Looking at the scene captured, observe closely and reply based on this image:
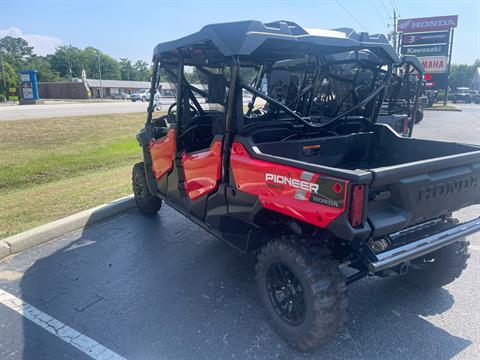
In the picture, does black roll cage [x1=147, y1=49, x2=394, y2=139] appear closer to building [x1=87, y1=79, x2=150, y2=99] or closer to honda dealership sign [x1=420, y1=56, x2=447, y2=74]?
honda dealership sign [x1=420, y1=56, x2=447, y2=74]

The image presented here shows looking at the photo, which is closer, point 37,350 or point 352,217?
point 352,217

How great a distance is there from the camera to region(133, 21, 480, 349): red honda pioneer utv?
2492mm

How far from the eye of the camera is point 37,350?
274cm

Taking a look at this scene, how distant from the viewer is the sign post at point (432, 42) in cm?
3366

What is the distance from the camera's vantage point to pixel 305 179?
2480 millimetres

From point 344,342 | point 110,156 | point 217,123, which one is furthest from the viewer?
point 110,156

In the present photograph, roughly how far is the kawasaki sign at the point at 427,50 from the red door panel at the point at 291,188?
3543 cm

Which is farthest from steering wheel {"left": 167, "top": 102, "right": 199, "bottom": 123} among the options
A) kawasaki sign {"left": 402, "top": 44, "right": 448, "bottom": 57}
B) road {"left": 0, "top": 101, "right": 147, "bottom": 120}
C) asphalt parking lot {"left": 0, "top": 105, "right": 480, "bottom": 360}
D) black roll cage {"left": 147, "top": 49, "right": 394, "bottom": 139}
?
kawasaki sign {"left": 402, "top": 44, "right": 448, "bottom": 57}

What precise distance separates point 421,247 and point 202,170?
6.42 ft

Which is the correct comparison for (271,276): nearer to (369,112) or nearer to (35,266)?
(369,112)

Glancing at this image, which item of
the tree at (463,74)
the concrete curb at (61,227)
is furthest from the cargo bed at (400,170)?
the tree at (463,74)

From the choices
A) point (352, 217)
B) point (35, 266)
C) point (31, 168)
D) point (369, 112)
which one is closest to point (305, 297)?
point (352, 217)

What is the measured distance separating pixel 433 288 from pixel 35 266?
386cm

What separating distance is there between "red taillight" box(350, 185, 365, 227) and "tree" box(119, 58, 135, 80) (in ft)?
437
